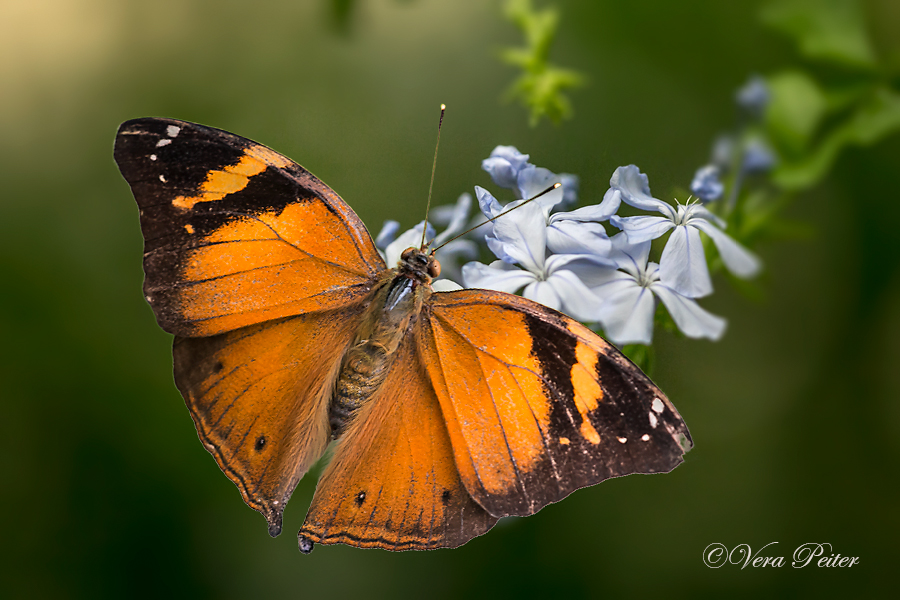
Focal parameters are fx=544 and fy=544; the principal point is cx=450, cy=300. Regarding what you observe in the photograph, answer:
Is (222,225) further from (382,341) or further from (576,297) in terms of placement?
(576,297)

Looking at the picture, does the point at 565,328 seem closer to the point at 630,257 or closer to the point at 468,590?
the point at 630,257

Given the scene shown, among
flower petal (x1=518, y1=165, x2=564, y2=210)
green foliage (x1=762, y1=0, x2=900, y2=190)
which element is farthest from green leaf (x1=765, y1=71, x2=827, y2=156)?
flower petal (x1=518, y1=165, x2=564, y2=210)

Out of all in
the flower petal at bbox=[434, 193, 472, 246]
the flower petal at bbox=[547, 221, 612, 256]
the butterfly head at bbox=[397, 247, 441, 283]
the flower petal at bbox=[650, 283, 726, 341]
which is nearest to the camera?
the flower petal at bbox=[650, 283, 726, 341]

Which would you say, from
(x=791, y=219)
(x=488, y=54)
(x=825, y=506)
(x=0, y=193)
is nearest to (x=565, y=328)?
(x=791, y=219)

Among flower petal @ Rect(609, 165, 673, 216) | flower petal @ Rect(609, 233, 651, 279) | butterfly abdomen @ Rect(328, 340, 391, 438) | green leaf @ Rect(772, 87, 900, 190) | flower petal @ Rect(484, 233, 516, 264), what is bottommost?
butterfly abdomen @ Rect(328, 340, 391, 438)

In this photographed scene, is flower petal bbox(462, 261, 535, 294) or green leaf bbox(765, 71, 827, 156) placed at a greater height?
green leaf bbox(765, 71, 827, 156)

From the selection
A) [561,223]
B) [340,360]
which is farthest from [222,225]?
[561,223]

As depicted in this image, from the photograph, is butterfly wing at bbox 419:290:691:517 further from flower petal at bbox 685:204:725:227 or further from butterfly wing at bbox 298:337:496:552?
flower petal at bbox 685:204:725:227
